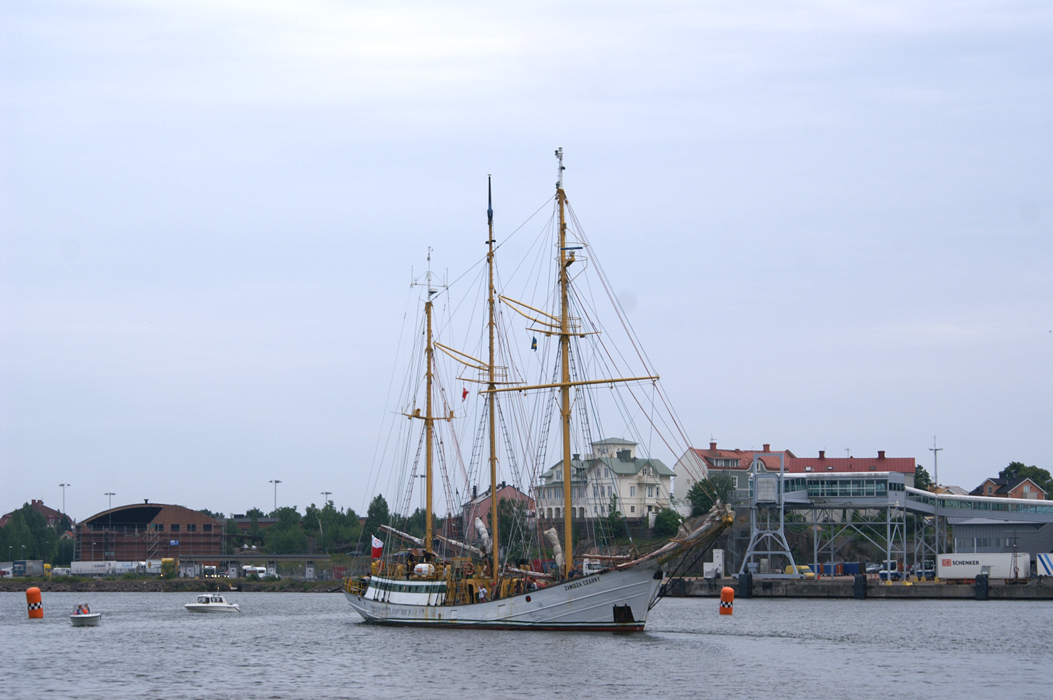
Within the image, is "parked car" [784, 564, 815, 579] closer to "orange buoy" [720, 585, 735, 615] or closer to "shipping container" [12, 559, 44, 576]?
"orange buoy" [720, 585, 735, 615]

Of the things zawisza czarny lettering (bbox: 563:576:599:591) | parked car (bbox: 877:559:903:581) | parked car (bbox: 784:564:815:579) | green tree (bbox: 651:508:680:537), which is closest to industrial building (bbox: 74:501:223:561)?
green tree (bbox: 651:508:680:537)

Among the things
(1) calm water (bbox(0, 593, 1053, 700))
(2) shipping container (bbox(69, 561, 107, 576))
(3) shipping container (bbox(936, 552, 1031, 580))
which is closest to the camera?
(1) calm water (bbox(0, 593, 1053, 700))

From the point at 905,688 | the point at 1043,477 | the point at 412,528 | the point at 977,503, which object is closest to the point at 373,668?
the point at 905,688

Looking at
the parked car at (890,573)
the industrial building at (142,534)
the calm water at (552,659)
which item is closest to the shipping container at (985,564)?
the parked car at (890,573)

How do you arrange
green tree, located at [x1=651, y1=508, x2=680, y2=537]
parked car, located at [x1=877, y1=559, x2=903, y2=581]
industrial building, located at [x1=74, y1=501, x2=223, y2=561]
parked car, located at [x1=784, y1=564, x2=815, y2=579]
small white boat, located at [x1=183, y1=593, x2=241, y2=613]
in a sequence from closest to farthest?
small white boat, located at [x1=183, y1=593, x2=241, y2=613] → parked car, located at [x1=877, y1=559, x2=903, y2=581] → parked car, located at [x1=784, y1=564, x2=815, y2=579] → green tree, located at [x1=651, y1=508, x2=680, y2=537] → industrial building, located at [x1=74, y1=501, x2=223, y2=561]

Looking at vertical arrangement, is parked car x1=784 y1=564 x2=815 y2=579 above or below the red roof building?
below

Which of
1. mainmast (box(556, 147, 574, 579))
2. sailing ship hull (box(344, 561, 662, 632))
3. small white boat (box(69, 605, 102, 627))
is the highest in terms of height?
mainmast (box(556, 147, 574, 579))

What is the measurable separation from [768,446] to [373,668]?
14035 cm

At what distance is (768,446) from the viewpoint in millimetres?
187875

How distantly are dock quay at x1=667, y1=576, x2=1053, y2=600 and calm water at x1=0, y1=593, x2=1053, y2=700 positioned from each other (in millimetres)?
19556

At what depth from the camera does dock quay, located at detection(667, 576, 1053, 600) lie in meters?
109

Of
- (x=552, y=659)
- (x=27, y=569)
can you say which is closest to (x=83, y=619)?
(x=552, y=659)

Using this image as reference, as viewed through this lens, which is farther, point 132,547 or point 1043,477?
point 1043,477

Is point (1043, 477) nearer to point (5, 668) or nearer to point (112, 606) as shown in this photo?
point (112, 606)
